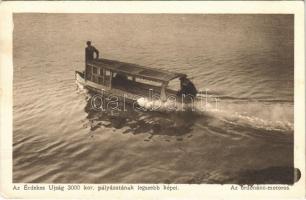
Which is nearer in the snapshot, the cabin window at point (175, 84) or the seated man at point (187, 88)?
the seated man at point (187, 88)

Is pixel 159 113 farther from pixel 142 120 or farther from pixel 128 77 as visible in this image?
pixel 128 77

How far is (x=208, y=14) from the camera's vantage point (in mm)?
2131

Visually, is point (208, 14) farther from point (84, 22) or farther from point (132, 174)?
point (132, 174)

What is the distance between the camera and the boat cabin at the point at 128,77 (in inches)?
86.5

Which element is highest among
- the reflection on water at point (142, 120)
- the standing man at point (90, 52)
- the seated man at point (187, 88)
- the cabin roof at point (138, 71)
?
the standing man at point (90, 52)

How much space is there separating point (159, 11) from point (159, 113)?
1.72 feet

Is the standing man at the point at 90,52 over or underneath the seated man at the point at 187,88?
over

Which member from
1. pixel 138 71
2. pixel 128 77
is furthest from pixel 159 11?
pixel 128 77

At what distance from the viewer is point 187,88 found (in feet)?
7.04

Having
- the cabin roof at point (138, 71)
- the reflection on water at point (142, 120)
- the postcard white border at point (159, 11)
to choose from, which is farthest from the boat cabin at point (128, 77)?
the postcard white border at point (159, 11)

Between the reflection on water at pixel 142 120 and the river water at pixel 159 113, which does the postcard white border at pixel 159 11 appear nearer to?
the river water at pixel 159 113

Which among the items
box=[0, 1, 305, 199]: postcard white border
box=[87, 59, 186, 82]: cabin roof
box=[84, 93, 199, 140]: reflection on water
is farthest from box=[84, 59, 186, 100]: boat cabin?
box=[0, 1, 305, 199]: postcard white border

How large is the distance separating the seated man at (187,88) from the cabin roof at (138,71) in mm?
34

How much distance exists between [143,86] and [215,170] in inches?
25.2
